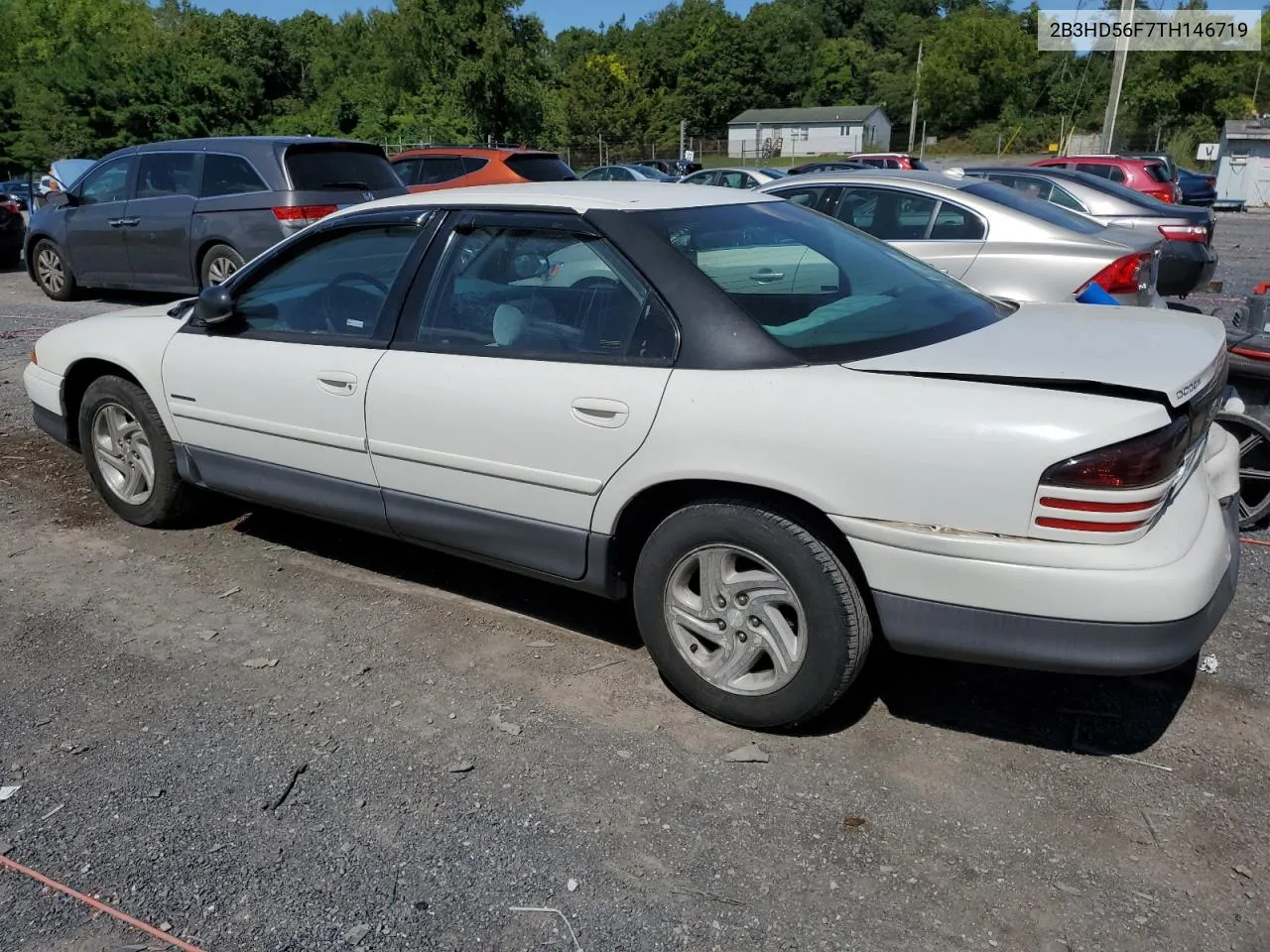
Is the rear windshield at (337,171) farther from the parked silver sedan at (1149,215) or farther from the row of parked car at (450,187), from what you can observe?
the parked silver sedan at (1149,215)

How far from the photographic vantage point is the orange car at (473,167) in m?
14.1

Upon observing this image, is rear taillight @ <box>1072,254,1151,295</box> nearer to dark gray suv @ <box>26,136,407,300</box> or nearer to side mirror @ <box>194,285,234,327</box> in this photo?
side mirror @ <box>194,285,234,327</box>

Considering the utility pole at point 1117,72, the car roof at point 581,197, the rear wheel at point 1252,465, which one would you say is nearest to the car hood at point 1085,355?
the car roof at point 581,197

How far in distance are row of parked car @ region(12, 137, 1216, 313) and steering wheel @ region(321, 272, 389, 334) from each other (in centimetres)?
261

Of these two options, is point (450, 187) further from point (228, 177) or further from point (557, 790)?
point (557, 790)

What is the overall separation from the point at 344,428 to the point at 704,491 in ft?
4.92

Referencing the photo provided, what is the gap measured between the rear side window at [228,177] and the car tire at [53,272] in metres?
2.64

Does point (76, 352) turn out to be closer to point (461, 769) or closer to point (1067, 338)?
point (461, 769)

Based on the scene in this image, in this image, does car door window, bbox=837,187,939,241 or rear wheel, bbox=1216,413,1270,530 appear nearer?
rear wheel, bbox=1216,413,1270,530

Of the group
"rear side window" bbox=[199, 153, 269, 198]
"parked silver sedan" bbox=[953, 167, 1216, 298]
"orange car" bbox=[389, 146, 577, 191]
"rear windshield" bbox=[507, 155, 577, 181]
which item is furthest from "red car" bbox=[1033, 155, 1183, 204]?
"rear side window" bbox=[199, 153, 269, 198]

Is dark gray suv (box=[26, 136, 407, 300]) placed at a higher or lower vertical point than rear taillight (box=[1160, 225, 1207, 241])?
A: higher

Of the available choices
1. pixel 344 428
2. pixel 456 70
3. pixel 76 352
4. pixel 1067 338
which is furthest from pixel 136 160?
pixel 456 70

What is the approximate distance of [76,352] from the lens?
5.02 metres

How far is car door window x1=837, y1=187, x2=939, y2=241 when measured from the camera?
786cm
